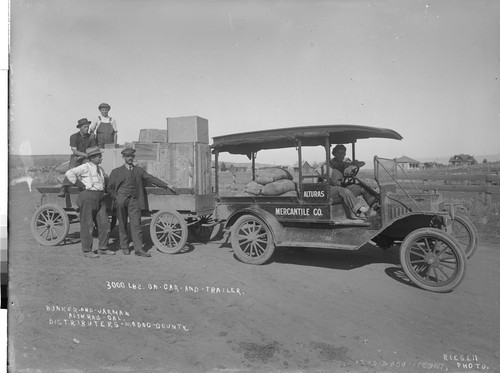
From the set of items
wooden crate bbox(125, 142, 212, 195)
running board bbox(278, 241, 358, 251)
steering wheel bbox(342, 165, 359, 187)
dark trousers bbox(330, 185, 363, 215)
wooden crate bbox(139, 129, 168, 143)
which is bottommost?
running board bbox(278, 241, 358, 251)

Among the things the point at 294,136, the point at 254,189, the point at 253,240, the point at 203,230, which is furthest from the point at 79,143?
the point at 294,136

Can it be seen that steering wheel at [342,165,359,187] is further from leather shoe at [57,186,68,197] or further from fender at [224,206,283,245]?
leather shoe at [57,186,68,197]

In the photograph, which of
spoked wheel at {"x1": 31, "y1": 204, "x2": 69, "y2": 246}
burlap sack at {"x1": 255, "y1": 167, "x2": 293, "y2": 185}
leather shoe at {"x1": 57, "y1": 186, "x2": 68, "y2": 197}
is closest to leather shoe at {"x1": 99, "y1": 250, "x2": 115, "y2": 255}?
spoked wheel at {"x1": 31, "y1": 204, "x2": 69, "y2": 246}

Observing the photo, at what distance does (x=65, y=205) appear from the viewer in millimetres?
6500

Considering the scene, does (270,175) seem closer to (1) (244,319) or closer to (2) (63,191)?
(1) (244,319)

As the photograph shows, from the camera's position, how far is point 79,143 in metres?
6.49

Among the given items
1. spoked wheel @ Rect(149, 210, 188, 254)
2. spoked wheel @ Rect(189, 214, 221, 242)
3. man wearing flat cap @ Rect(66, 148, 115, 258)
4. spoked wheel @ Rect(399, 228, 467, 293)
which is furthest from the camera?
spoked wheel @ Rect(189, 214, 221, 242)

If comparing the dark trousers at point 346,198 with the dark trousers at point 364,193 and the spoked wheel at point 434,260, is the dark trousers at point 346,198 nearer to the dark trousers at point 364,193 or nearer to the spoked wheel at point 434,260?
the dark trousers at point 364,193

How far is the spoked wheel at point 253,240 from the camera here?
206 inches

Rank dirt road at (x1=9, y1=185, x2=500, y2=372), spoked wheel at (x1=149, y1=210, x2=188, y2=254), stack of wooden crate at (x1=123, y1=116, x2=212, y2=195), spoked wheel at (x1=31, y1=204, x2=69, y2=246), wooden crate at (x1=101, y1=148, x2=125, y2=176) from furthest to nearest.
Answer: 1. wooden crate at (x1=101, y1=148, x2=125, y2=176)
2. spoked wheel at (x1=31, y1=204, x2=69, y2=246)
3. stack of wooden crate at (x1=123, y1=116, x2=212, y2=195)
4. spoked wheel at (x1=149, y1=210, x2=188, y2=254)
5. dirt road at (x1=9, y1=185, x2=500, y2=372)

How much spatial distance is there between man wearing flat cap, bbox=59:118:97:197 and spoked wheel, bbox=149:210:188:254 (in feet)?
6.01

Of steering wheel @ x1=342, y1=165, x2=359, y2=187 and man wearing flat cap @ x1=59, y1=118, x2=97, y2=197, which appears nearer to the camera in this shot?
steering wheel @ x1=342, y1=165, x2=359, y2=187

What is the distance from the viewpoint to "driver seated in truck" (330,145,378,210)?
546cm

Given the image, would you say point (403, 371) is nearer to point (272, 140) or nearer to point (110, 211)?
point (272, 140)
